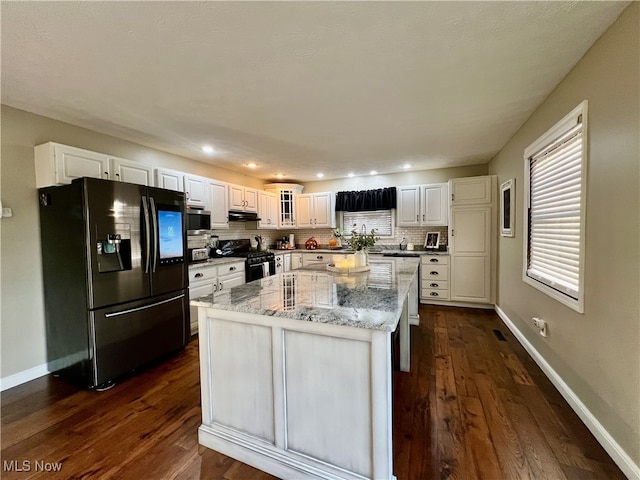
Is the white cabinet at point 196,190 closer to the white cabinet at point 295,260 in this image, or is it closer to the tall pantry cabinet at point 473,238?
the white cabinet at point 295,260

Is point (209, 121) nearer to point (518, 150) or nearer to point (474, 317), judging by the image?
point (518, 150)

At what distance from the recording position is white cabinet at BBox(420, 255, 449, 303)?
4559mm

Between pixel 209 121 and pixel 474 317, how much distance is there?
4238 mm

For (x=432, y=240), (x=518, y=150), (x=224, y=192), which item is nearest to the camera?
(x=518, y=150)

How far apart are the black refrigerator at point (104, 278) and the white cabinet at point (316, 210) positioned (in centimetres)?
331

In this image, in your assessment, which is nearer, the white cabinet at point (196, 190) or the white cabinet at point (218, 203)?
A: the white cabinet at point (196, 190)

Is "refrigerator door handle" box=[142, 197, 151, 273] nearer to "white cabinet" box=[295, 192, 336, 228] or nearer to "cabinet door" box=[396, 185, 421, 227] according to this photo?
"white cabinet" box=[295, 192, 336, 228]

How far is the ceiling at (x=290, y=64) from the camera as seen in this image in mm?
1396

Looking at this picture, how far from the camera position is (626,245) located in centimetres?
142

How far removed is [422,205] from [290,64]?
3.77m

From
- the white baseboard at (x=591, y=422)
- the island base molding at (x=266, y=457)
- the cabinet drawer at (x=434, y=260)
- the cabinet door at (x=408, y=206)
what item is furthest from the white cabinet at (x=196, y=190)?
the white baseboard at (x=591, y=422)

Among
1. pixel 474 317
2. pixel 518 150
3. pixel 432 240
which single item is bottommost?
pixel 474 317

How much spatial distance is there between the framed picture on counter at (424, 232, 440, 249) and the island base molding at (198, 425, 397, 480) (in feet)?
13.9

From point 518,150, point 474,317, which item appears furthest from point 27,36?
point 474,317
